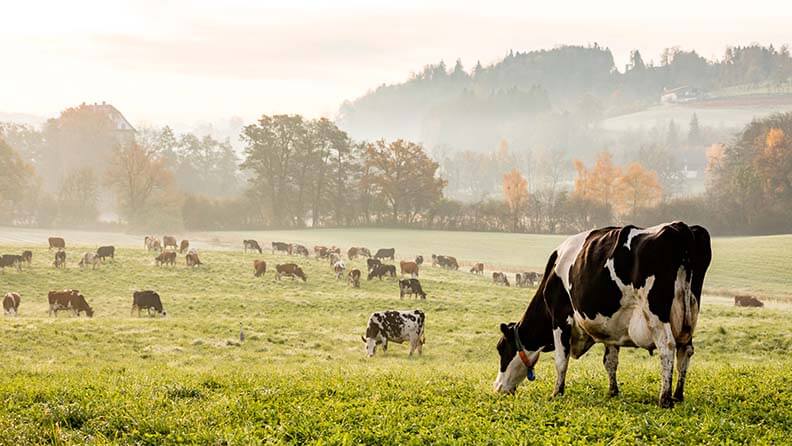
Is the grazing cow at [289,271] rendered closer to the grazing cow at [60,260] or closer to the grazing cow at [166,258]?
the grazing cow at [166,258]

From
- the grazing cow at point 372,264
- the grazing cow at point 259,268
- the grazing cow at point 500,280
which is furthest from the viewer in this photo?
the grazing cow at point 500,280

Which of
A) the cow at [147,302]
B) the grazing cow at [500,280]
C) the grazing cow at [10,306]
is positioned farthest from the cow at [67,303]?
the grazing cow at [500,280]

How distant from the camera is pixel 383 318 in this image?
2192cm

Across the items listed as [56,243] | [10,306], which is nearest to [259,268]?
[10,306]

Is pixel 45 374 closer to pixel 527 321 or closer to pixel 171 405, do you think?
pixel 171 405

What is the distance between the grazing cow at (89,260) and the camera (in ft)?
136

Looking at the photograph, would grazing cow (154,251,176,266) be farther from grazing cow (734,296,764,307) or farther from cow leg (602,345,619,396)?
cow leg (602,345,619,396)

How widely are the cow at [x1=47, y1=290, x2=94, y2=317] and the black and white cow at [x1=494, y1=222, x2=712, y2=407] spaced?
25945 millimetres

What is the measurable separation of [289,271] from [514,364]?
3370 cm

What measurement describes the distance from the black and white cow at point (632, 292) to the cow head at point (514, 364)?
2.67 ft

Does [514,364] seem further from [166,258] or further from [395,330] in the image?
[166,258]

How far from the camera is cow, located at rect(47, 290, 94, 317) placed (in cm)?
2852

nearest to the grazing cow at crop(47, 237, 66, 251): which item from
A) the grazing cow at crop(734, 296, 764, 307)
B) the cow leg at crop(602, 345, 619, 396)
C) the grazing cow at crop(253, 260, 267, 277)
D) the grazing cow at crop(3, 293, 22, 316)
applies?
the grazing cow at crop(253, 260, 267, 277)

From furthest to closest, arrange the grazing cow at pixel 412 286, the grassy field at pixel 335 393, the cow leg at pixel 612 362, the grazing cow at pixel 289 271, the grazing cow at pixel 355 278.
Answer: the grazing cow at pixel 289 271 < the grazing cow at pixel 355 278 < the grazing cow at pixel 412 286 < the cow leg at pixel 612 362 < the grassy field at pixel 335 393
